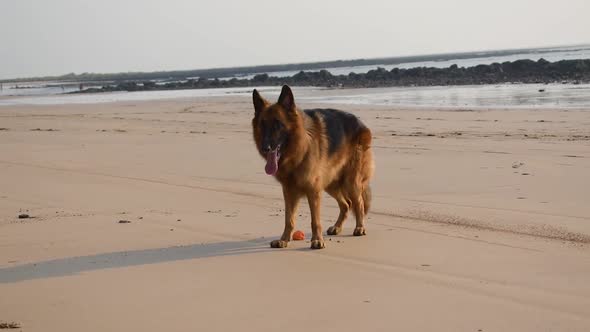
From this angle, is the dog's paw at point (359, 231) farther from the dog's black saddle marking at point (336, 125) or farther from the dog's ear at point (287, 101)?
the dog's ear at point (287, 101)

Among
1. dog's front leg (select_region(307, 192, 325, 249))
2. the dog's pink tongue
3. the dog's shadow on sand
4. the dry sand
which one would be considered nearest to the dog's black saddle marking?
dog's front leg (select_region(307, 192, 325, 249))

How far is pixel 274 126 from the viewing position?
6488mm

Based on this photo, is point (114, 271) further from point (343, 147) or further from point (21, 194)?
point (21, 194)

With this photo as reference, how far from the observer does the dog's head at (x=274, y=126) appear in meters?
6.48

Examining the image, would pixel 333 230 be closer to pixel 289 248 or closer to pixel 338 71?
pixel 289 248

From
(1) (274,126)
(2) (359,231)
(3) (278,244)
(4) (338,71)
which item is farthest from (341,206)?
(4) (338,71)

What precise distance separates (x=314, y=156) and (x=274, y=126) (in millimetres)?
555

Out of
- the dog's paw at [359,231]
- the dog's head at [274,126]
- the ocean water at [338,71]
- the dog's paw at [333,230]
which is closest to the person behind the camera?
the dog's head at [274,126]

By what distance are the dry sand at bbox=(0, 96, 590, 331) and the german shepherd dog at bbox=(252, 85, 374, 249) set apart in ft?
0.99

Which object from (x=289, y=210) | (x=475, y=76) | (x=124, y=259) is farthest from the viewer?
(x=475, y=76)

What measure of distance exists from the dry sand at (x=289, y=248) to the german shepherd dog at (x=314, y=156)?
0.99ft

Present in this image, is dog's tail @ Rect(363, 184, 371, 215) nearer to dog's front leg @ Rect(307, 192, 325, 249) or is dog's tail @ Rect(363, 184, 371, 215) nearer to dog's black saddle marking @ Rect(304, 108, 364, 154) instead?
dog's black saddle marking @ Rect(304, 108, 364, 154)

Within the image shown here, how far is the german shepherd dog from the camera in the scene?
6.54 m

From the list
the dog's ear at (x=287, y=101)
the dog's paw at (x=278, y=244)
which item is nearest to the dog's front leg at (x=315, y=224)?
the dog's paw at (x=278, y=244)
